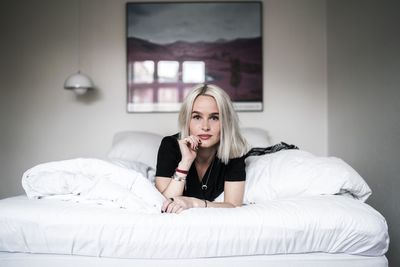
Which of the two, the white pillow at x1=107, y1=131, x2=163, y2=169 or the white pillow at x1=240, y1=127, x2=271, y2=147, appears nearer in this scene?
the white pillow at x1=107, y1=131, x2=163, y2=169

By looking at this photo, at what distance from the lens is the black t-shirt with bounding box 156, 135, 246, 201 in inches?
64.7

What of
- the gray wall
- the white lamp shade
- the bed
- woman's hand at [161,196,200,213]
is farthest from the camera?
the white lamp shade

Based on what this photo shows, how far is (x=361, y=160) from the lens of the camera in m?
2.32

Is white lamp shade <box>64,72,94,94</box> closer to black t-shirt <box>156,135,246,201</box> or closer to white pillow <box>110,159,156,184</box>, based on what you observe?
white pillow <box>110,159,156,184</box>

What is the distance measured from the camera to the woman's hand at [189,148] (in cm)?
161

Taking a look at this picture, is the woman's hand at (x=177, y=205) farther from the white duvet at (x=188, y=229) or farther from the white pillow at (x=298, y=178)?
the white pillow at (x=298, y=178)

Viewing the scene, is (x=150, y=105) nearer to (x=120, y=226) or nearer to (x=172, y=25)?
(x=172, y=25)

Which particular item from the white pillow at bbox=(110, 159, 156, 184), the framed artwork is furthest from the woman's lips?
the framed artwork

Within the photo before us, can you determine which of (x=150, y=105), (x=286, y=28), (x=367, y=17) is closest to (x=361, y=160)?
(x=367, y=17)

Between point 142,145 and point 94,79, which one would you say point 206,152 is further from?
point 94,79

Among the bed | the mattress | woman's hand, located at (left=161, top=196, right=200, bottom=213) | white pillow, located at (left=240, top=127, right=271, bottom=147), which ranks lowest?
the mattress

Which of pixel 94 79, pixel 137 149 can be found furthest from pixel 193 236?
pixel 94 79

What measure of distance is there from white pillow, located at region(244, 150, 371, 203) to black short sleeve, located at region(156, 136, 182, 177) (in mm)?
365

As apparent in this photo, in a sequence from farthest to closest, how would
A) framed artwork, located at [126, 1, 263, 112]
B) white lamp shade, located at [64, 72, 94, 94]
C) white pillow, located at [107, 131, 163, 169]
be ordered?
1. framed artwork, located at [126, 1, 263, 112]
2. white lamp shade, located at [64, 72, 94, 94]
3. white pillow, located at [107, 131, 163, 169]
